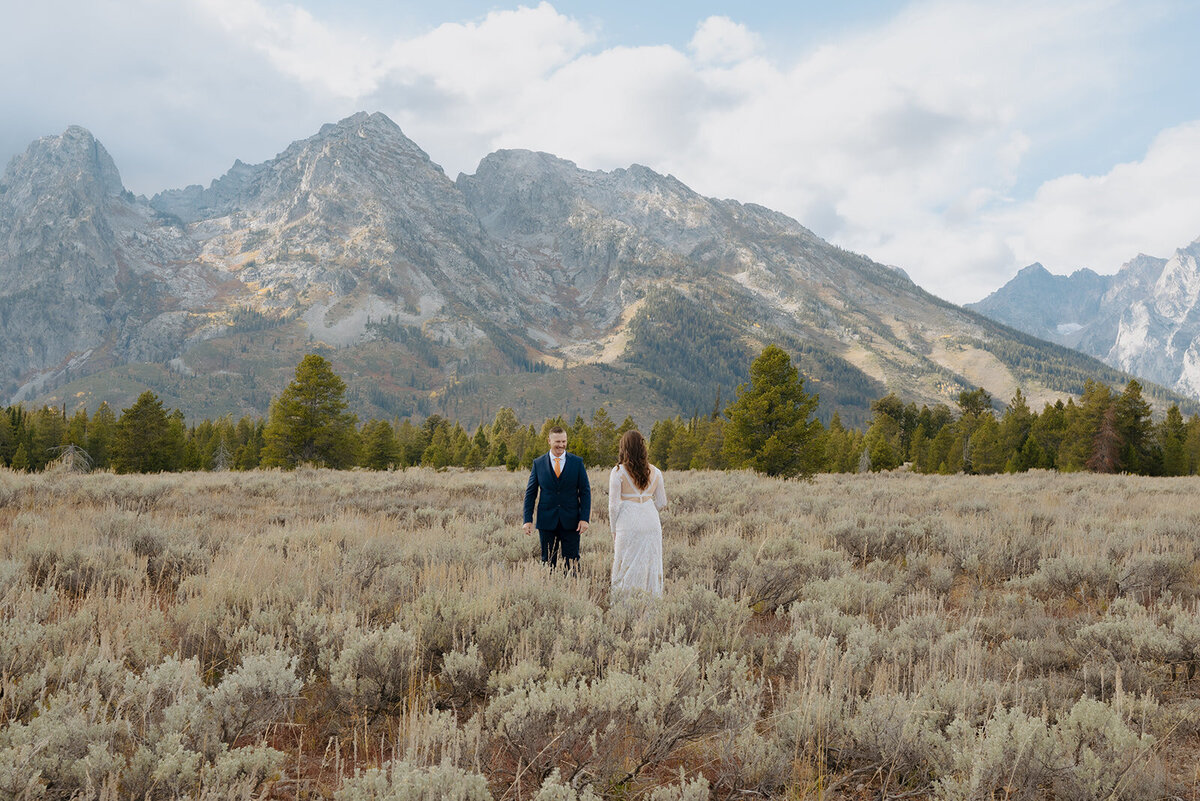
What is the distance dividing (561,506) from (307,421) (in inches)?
1345

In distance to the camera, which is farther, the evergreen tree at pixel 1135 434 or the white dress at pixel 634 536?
the evergreen tree at pixel 1135 434

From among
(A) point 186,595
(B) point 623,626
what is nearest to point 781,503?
(B) point 623,626

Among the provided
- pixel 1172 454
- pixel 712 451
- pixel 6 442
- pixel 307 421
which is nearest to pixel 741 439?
pixel 307 421

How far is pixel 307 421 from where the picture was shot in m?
36.1

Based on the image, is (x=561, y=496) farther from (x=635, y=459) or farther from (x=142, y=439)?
(x=142, y=439)

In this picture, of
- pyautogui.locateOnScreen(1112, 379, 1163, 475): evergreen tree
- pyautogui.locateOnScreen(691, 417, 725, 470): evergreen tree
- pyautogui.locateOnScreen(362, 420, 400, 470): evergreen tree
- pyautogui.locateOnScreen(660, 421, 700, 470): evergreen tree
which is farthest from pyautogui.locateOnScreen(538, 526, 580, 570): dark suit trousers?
pyautogui.locateOnScreen(362, 420, 400, 470): evergreen tree

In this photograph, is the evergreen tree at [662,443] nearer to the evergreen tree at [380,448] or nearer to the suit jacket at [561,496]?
the evergreen tree at [380,448]

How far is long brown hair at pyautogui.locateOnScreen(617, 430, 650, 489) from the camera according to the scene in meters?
6.39

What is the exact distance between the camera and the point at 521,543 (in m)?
8.02

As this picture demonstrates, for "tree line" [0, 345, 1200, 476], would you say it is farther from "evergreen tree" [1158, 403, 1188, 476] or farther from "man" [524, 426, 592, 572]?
"man" [524, 426, 592, 572]

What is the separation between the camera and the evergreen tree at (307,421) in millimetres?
35562

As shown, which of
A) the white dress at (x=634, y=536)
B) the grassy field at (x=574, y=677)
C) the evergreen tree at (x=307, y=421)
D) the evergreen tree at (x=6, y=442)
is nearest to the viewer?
the grassy field at (x=574, y=677)

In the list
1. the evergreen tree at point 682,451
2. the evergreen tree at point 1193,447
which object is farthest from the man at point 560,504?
the evergreen tree at point 1193,447

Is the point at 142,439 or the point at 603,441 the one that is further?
the point at 603,441
